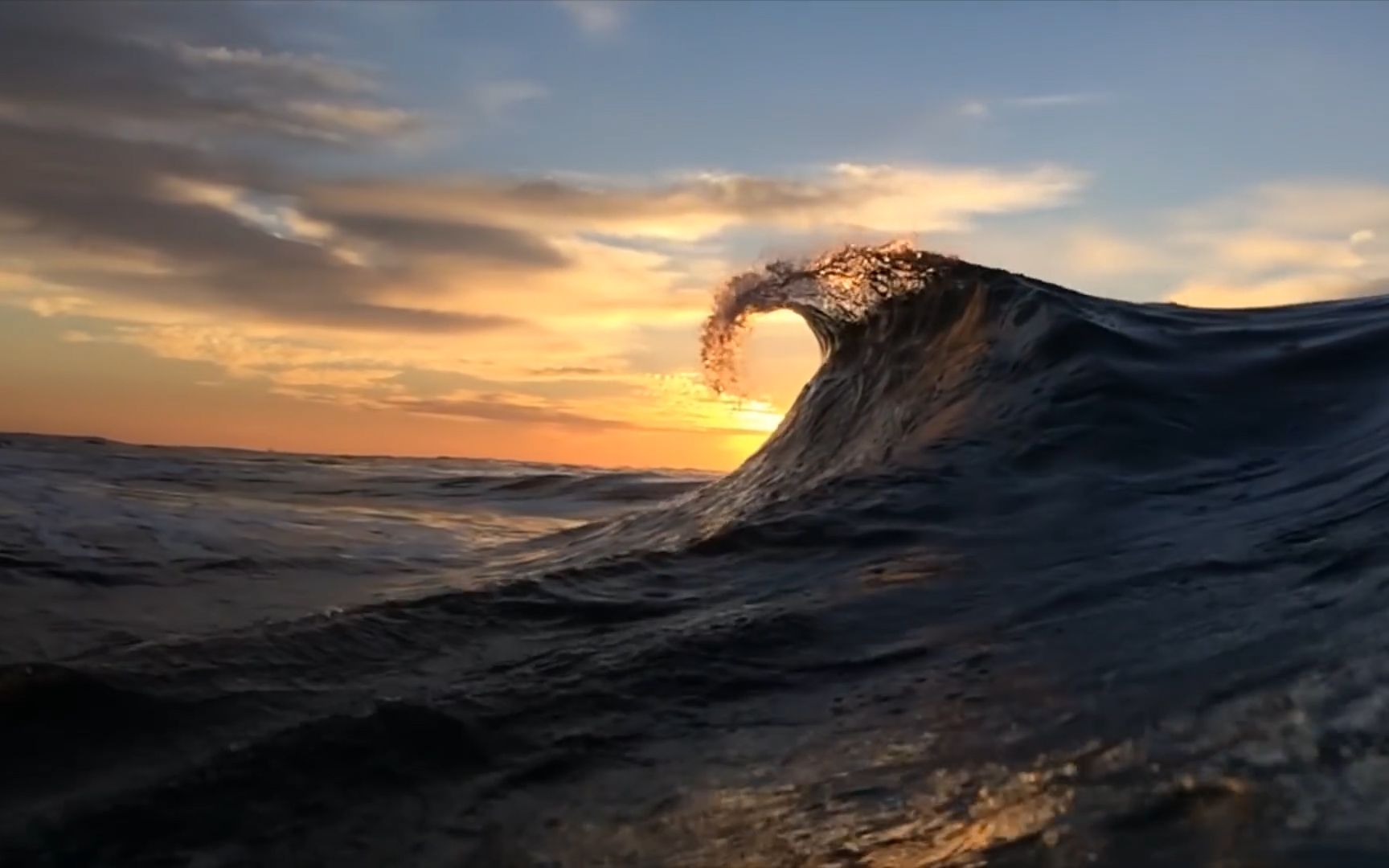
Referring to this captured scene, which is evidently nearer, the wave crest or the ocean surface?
the ocean surface

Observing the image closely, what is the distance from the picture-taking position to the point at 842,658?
377 cm

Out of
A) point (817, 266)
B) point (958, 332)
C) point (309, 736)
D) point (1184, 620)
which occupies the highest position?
point (817, 266)

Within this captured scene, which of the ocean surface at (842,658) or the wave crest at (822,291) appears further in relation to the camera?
the wave crest at (822,291)

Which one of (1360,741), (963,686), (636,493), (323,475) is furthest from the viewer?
(323,475)

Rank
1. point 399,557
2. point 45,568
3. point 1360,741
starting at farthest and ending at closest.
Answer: point 399,557, point 45,568, point 1360,741

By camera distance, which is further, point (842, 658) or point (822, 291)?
point (822, 291)

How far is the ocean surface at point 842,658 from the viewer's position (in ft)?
8.13

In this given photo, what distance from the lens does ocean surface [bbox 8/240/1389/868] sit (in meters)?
2.48

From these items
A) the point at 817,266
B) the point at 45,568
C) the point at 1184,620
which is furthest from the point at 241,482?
the point at 1184,620

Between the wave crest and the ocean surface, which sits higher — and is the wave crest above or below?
above

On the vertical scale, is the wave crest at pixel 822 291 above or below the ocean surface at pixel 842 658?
above

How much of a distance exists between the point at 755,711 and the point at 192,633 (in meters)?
2.38

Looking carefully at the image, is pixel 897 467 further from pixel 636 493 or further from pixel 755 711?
pixel 636 493

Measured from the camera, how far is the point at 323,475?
16500mm
